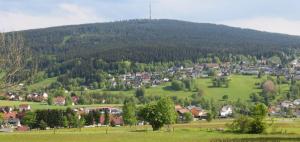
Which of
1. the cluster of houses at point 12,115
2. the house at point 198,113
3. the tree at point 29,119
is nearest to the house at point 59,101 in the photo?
the cluster of houses at point 12,115

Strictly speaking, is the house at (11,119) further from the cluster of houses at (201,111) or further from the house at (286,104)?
the house at (286,104)

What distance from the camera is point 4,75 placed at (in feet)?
117

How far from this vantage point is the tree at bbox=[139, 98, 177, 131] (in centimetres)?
9125

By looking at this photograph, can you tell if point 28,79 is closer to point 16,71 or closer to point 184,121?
point 16,71

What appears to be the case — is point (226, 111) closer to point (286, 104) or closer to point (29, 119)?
point (286, 104)

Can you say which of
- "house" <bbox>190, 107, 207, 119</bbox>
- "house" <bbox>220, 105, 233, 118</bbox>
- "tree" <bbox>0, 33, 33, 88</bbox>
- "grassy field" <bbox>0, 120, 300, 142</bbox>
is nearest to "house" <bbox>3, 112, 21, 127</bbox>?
"house" <bbox>190, 107, 207, 119</bbox>

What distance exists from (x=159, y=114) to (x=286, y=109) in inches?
3905

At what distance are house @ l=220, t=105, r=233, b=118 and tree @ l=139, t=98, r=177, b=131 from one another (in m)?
79.3

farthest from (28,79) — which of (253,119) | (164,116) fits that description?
(164,116)

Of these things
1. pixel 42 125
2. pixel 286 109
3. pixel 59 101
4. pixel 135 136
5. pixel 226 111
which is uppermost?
pixel 135 136

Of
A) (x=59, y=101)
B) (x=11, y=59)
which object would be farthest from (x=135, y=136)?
(x=59, y=101)

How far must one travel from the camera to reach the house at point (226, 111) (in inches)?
6746

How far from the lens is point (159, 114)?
9088 centimetres

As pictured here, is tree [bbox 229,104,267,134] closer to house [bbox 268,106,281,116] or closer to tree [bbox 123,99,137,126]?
tree [bbox 123,99,137,126]
